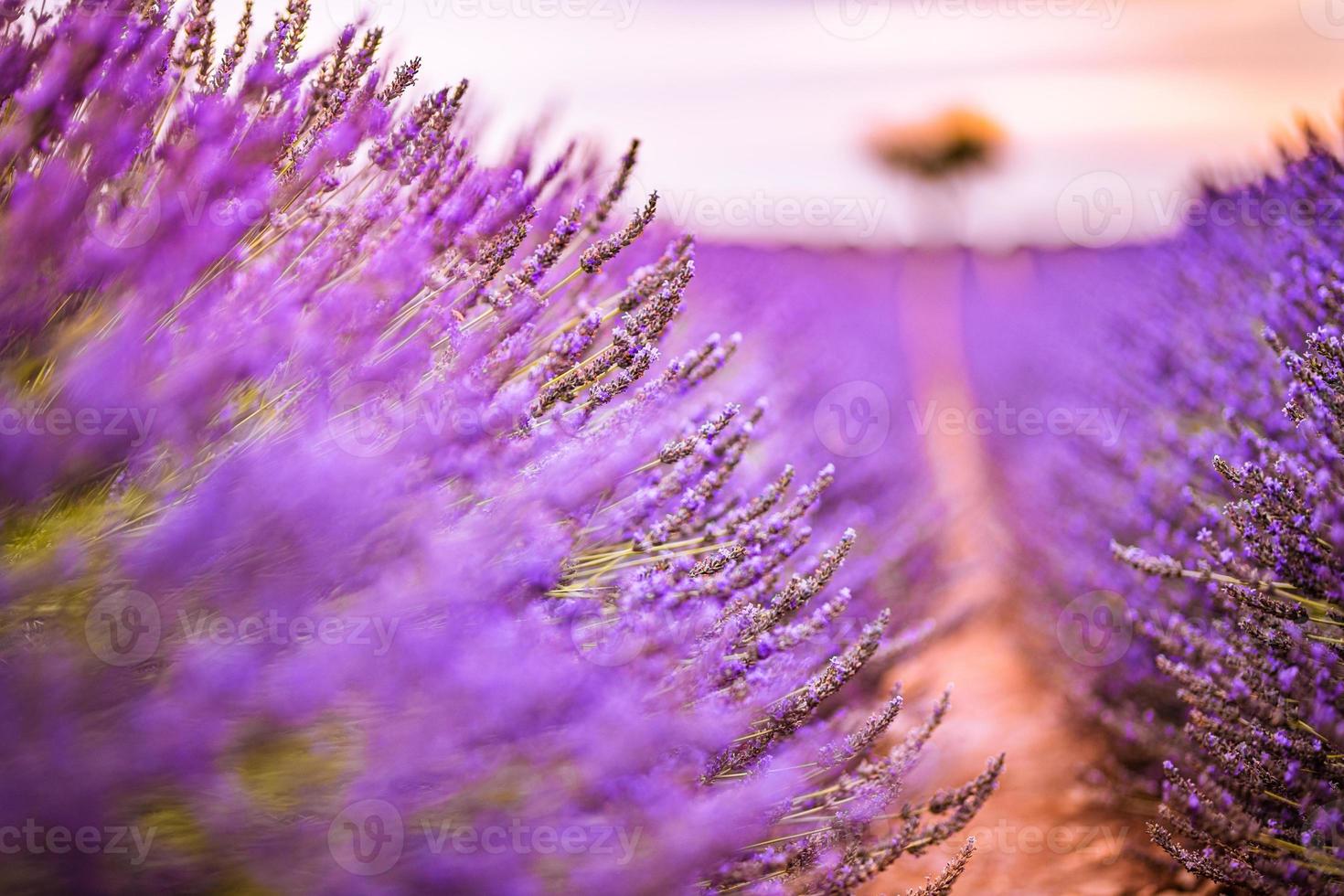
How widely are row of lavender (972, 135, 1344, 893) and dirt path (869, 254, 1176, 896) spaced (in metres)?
0.21

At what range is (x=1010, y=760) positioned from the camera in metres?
3.27

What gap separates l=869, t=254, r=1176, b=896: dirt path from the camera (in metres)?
2.34

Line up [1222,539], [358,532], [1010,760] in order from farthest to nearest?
[1010,760] → [1222,539] → [358,532]

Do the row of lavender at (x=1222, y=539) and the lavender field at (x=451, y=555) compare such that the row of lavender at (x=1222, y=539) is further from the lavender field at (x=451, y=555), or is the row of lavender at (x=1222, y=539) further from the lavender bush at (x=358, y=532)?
the lavender bush at (x=358, y=532)

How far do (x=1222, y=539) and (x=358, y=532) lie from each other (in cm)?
194

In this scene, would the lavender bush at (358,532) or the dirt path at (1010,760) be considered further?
the dirt path at (1010,760)

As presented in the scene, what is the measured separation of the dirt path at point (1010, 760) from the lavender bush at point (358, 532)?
0.87 metres

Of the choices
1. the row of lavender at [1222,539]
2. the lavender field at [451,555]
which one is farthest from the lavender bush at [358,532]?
the row of lavender at [1222,539]

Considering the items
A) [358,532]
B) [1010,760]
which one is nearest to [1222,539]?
[1010,760]

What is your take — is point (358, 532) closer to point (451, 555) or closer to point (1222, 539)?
point (451, 555)

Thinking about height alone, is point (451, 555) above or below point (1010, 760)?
above

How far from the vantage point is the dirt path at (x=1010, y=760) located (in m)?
2.34

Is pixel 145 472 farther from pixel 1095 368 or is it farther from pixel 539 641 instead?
pixel 1095 368

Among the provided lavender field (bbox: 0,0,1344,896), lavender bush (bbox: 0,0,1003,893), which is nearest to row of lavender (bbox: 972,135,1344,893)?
lavender field (bbox: 0,0,1344,896)
